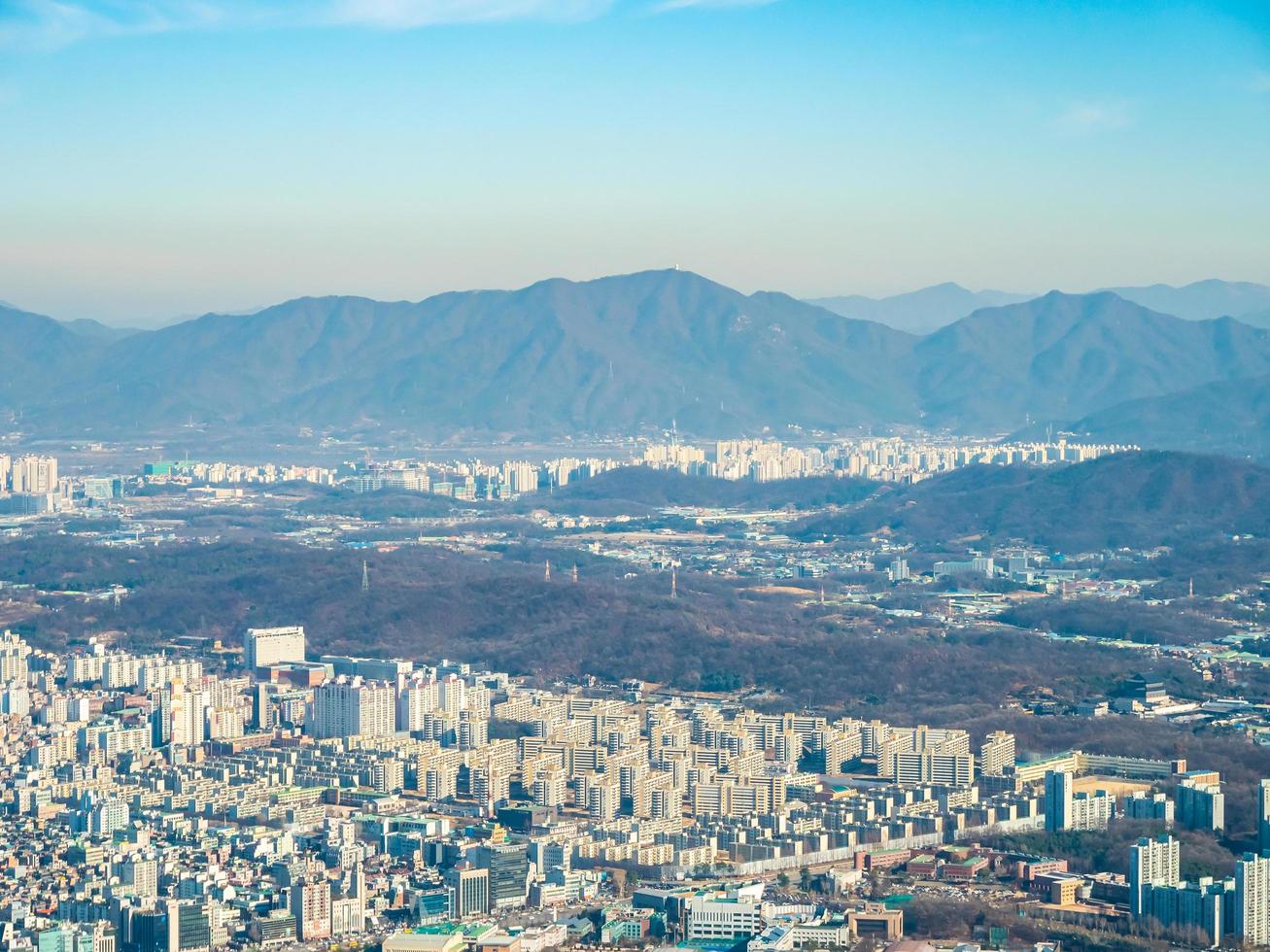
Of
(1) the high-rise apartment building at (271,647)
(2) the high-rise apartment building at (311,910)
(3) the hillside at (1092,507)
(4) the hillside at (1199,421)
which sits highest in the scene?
(4) the hillside at (1199,421)

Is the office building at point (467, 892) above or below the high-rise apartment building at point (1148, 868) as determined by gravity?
below

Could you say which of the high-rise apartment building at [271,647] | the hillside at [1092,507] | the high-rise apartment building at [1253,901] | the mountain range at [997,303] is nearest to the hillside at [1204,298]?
the mountain range at [997,303]

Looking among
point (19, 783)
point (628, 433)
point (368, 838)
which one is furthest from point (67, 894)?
point (628, 433)

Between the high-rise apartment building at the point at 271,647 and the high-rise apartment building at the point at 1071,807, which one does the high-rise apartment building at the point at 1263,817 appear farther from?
the high-rise apartment building at the point at 271,647

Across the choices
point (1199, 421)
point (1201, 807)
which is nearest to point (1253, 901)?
point (1201, 807)

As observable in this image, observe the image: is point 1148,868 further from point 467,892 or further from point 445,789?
point 445,789

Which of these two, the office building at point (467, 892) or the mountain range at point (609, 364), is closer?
the office building at point (467, 892)
